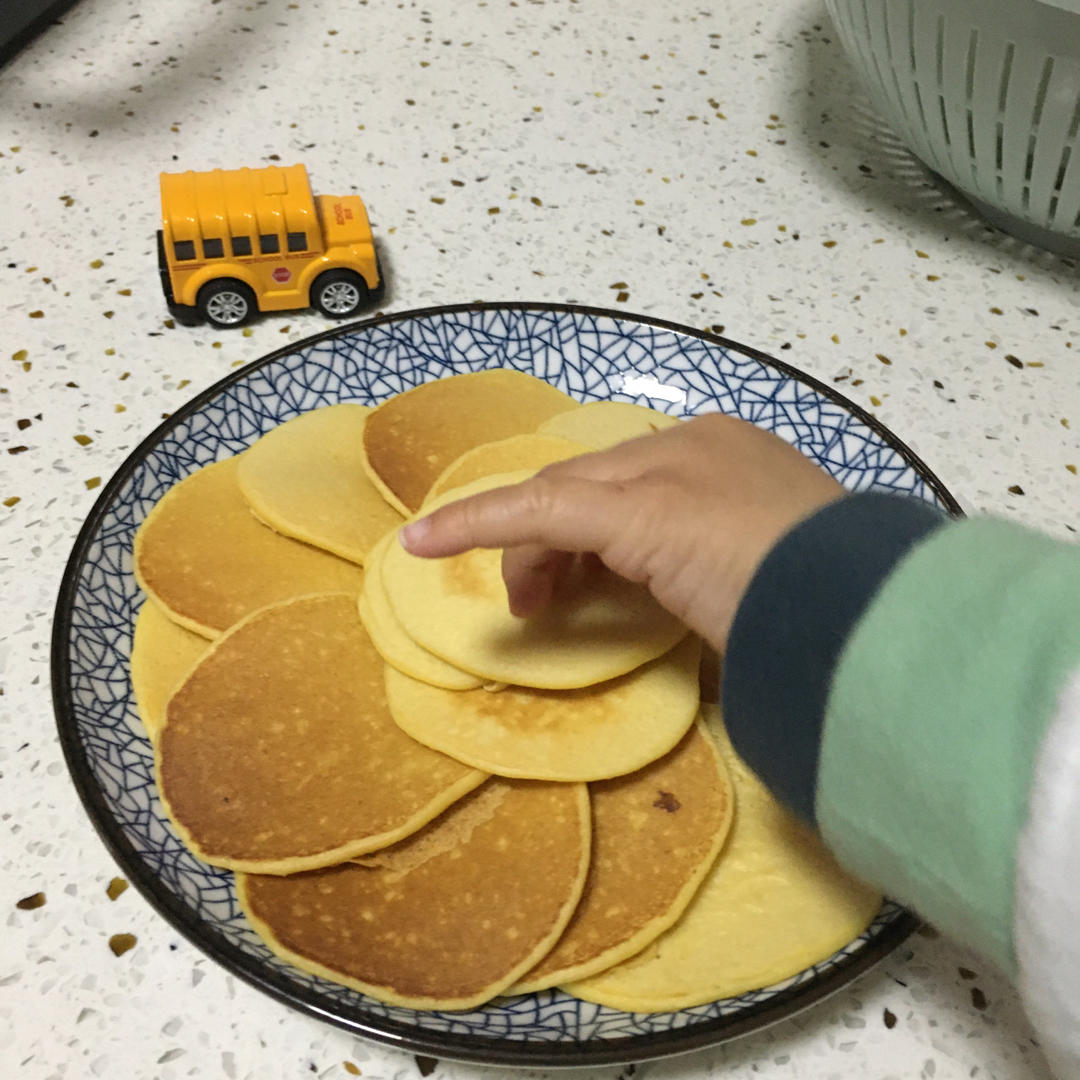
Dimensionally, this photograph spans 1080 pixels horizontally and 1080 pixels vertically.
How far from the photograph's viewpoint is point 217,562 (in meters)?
0.87

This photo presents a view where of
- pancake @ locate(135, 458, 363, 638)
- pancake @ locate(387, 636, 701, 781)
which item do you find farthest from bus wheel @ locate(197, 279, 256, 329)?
pancake @ locate(387, 636, 701, 781)

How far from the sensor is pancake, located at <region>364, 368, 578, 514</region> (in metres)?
0.92

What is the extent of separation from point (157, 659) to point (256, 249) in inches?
21.6

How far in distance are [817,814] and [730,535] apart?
0.18 m

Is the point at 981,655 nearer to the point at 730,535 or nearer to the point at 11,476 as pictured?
the point at 730,535

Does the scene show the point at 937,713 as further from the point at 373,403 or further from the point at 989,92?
the point at 989,92

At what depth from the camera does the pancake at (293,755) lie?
698 mm

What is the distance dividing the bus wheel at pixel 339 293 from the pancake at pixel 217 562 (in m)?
0.35

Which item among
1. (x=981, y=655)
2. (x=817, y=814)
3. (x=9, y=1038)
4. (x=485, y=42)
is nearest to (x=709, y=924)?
(x=817, y=814)

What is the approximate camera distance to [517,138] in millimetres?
1476

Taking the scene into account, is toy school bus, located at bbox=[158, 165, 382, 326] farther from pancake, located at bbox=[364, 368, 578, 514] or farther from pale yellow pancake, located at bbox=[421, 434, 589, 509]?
pale yellow pancake, located at bbox=[421, 434, 589, 509]

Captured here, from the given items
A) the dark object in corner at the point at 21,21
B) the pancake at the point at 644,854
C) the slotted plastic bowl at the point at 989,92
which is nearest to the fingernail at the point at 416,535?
the pancake at the point at 644,854

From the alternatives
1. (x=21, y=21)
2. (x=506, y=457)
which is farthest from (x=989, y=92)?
(x=21, y=21)

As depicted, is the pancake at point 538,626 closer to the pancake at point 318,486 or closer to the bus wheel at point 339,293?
the pancake at point 318,486
